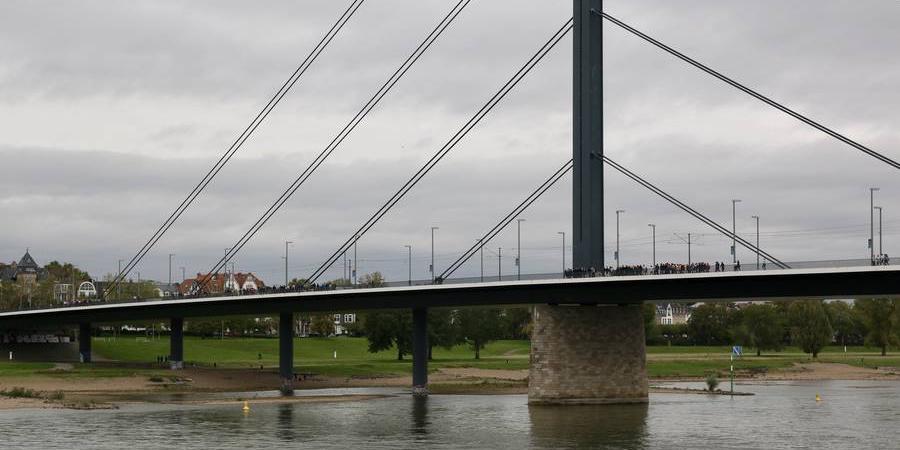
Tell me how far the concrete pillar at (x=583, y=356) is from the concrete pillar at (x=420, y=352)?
68.0ft

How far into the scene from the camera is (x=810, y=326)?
560 feet

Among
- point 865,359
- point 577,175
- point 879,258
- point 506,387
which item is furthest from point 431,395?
point 865,359

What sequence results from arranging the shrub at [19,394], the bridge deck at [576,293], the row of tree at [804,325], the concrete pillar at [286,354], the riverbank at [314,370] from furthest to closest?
the row of tree at [804,325] < the concrete pillar at [286,354] < the riverbank at [314,370] < the shrub at [19,394] < the bridge deck at [576,293]

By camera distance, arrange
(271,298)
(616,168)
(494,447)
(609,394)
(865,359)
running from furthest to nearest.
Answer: (865,359) < (271,298) < (609,394) < (616,168) < (494,447)

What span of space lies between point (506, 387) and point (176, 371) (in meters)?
34.1

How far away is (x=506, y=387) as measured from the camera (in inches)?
4624

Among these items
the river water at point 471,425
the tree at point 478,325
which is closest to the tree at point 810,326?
the tree at point 478,325

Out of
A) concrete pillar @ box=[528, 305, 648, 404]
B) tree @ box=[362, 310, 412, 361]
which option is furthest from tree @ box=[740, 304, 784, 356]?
concrete pillar @ box=[528, 305, 648, 404]

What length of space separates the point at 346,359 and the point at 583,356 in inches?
3092

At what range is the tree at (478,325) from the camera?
158875 mm

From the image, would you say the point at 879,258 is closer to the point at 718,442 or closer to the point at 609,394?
the point at 718,442

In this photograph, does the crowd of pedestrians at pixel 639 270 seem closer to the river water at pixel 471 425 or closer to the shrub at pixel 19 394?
the river water at pixel 471 425

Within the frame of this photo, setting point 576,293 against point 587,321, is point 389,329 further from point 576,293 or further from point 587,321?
point 576,293

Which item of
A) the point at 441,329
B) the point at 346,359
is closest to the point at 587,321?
the point at 441,329
